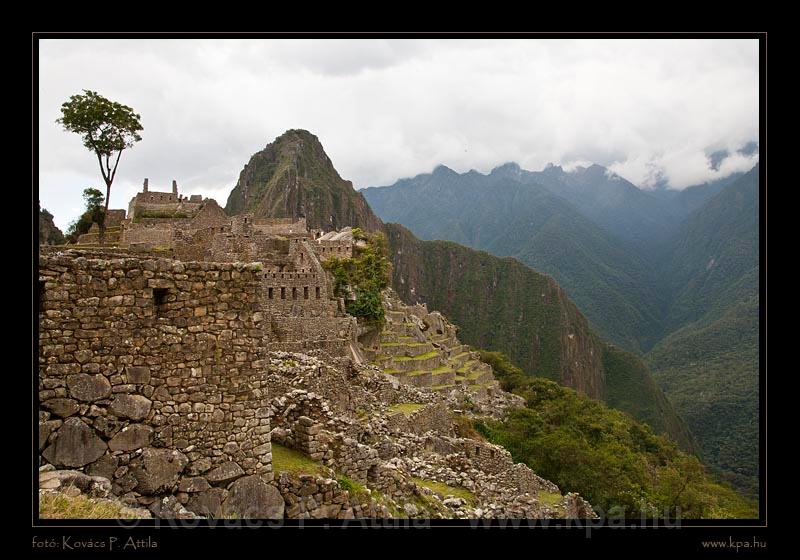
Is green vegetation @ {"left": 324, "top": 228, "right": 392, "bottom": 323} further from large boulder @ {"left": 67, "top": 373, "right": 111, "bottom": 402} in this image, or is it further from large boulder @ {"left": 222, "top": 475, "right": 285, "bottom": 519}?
large boulder @ {"left": 67, "top": 373, "right": 111, "bottom": 402}

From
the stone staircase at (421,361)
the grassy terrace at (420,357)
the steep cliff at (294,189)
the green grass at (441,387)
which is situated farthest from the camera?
the steep cliff at (294,189)

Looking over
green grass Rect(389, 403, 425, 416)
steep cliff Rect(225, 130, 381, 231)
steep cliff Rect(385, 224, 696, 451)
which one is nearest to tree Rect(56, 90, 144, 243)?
green grass Rect(389, 403, 425, 416)

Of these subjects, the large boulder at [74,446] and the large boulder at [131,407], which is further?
the large boulder at [131,407]

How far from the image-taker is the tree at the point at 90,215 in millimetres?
26484

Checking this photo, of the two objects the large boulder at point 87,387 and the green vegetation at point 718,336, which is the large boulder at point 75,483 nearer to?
the large boulder at point 87,387

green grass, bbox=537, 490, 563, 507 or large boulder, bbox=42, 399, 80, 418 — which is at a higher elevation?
large boulder, bbox=42, 399, 80, 418

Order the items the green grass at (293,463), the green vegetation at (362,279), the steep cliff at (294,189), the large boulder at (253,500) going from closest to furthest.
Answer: the large boulder at (253,500), the green grass at (293,463), the green vegetation at (362,279), the steep cliff at (294,189)

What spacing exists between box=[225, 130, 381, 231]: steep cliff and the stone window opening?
140889mm

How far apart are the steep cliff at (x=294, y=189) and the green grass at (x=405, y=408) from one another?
131741mm

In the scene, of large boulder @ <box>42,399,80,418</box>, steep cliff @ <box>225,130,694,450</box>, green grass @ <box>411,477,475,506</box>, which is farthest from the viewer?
steep cliff @ <box>225,130,694,450</box>

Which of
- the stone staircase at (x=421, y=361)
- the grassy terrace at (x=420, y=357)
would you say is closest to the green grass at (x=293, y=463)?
the stone staircase at (x=421, y=361)

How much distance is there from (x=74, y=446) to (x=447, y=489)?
7336 mm

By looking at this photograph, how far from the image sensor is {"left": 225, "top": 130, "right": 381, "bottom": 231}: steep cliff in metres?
157
